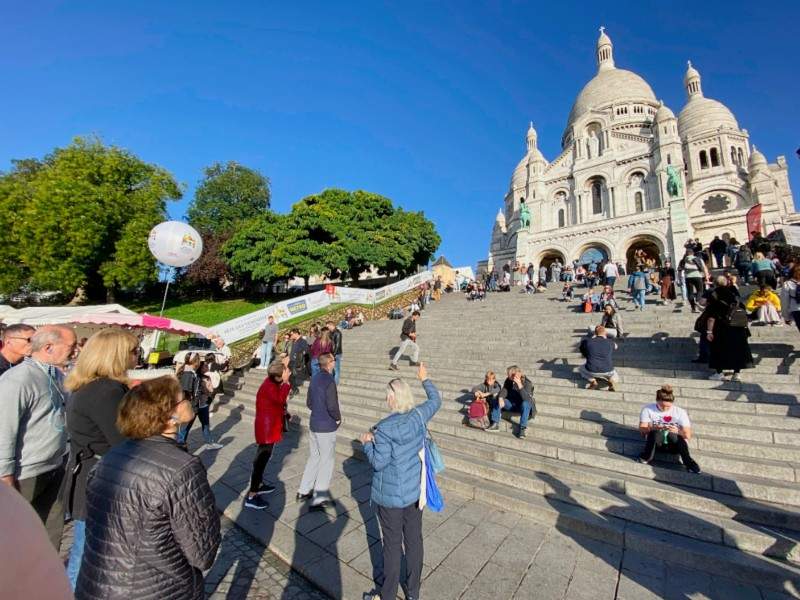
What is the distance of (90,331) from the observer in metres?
14.3

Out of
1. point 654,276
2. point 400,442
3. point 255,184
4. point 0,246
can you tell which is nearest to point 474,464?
point 400,442

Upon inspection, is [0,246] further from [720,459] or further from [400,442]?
[720,459]

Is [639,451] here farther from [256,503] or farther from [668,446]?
[256,503]

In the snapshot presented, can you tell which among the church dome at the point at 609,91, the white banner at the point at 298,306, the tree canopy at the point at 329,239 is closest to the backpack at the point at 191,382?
the white banner at the point at 298,306

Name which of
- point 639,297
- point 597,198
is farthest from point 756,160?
point 639,297

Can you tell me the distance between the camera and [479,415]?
21.0 ft

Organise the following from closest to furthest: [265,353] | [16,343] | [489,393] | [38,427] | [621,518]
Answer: [38,427], [16,343], [621,518], [489,393], [265,353]

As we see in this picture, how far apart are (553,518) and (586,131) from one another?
50.8 metres

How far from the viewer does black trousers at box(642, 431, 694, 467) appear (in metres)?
4.55

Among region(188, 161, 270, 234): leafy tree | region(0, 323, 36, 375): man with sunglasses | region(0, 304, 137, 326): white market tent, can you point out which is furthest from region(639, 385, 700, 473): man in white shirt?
region(188, 161, 270, 234): leafy tree

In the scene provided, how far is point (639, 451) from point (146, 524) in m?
5.69

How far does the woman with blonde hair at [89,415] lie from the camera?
8.35 ft

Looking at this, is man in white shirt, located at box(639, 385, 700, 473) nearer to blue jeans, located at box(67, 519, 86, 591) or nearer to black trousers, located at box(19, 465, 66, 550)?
blue jeans, located at box(67, 519, 86, 591)

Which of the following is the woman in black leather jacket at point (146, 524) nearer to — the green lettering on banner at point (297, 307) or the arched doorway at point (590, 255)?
the green lettering on banner at point (297, 307)
